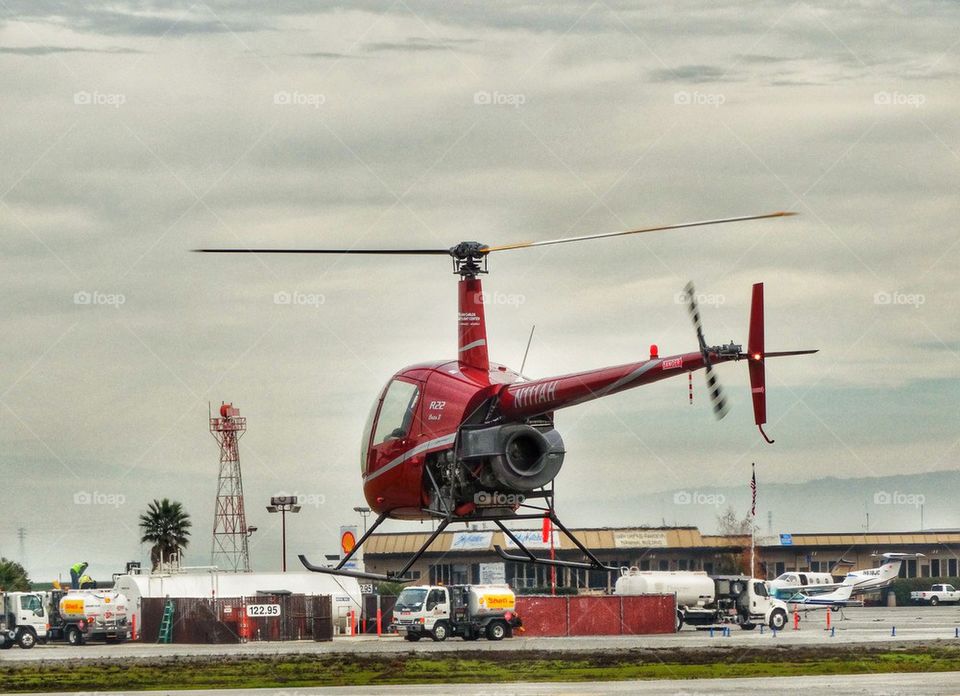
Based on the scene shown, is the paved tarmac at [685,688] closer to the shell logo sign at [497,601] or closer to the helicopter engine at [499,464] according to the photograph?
the helicopter engine at [499,464]

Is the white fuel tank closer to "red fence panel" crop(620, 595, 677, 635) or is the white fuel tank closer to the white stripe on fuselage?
"red fence panel" crop(620, 595, 677, 635)

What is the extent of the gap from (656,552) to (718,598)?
45.7 m

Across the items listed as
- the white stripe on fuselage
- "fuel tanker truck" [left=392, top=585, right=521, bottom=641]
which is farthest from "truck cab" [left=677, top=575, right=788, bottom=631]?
the white stripe on fuselage

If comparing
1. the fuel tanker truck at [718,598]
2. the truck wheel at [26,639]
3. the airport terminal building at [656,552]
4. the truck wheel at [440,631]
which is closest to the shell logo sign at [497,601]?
the truck wheel at [440,631]

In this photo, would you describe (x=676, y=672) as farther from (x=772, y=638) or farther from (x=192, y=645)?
(x=192, y=645)

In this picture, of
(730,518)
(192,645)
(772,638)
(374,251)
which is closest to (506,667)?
(374,251)

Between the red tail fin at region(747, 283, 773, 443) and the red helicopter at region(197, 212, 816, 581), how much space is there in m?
0.61

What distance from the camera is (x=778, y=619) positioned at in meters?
61.5

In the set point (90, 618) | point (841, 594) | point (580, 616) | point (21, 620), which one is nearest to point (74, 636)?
point (90, 618)

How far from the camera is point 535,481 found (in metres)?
28.5

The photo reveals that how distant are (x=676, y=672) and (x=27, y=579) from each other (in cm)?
7246

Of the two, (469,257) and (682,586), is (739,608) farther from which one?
(469,257)

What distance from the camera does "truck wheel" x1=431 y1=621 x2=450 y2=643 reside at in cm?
5328

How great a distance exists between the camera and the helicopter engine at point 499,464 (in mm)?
28156
